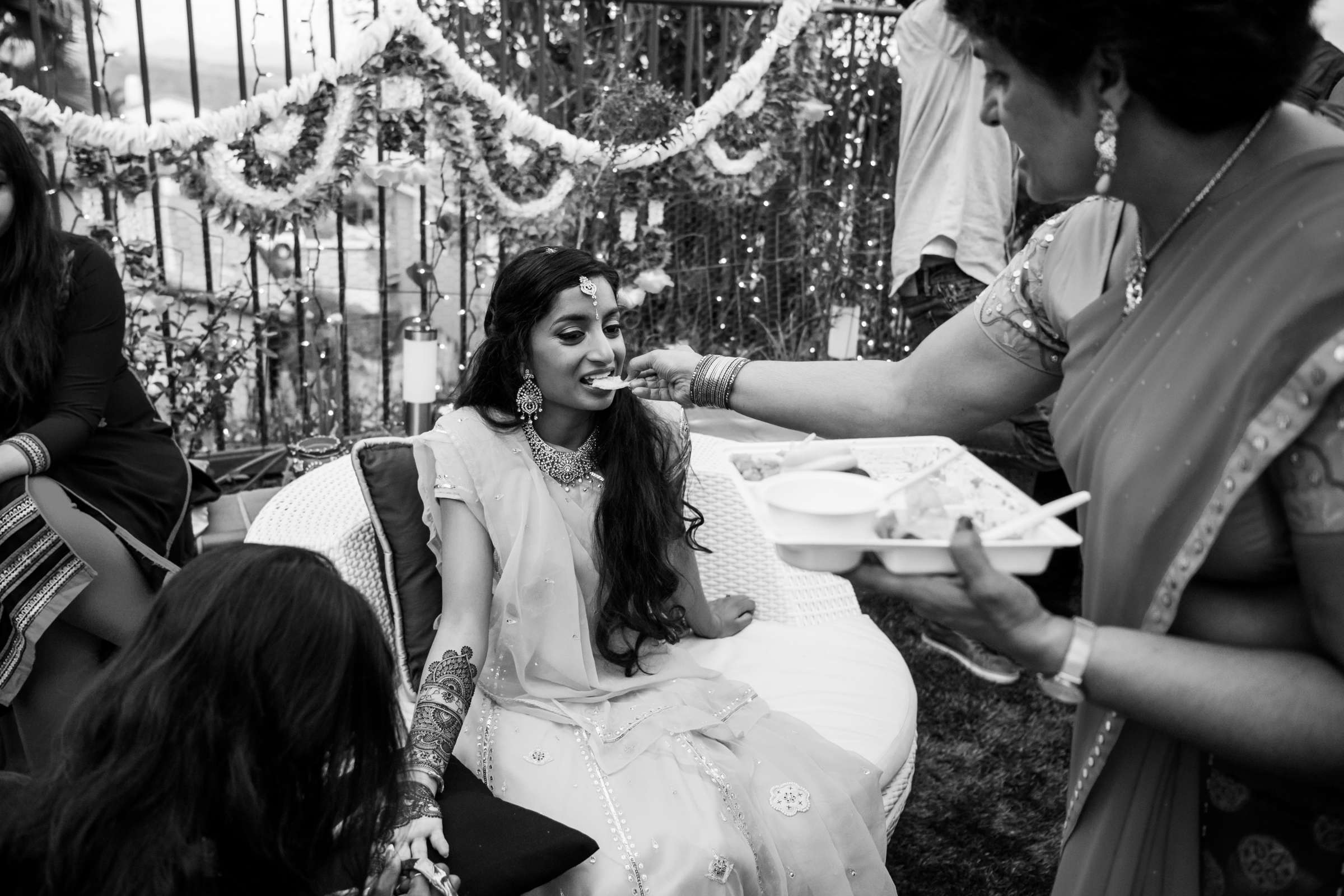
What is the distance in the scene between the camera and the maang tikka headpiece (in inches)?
92.4

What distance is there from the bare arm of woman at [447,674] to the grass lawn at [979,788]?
1316mm

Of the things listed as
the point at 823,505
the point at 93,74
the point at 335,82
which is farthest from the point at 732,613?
the point at 93,74

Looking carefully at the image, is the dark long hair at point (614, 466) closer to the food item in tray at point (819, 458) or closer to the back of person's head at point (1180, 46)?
the food item in tray at point (819, 458)

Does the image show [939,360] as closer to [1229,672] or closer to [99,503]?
[1229,672]

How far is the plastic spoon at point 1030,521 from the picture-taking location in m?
1.07

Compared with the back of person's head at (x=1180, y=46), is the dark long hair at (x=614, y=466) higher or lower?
lower

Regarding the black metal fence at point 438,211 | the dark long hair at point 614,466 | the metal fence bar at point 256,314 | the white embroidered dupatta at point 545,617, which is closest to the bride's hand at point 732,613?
the dark long hair at point 614,466

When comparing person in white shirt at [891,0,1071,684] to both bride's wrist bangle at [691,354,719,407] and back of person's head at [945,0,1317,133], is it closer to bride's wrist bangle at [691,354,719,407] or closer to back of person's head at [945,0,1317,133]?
bride's wrist bangle at [691,354,719,407]

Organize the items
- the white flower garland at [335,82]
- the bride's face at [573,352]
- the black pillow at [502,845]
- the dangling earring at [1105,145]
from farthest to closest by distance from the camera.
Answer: the white flower garland at [335,82], the bride's face at [573,352], the black pillow at [502,845], the dangling earring at [1105,145]

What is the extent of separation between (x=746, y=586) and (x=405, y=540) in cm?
99

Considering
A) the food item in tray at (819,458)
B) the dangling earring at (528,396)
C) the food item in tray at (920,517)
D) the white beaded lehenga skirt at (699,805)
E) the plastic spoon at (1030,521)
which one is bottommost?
the white beaded lehenga skirt at (699,805)

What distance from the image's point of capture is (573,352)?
2.33 meters

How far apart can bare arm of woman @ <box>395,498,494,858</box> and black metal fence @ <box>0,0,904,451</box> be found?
83.8 inches

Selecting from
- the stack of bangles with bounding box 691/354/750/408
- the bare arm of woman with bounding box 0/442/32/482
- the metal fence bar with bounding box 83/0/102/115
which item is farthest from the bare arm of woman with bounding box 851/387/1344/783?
the metal fence bar with bounding box 83/0/102/115
